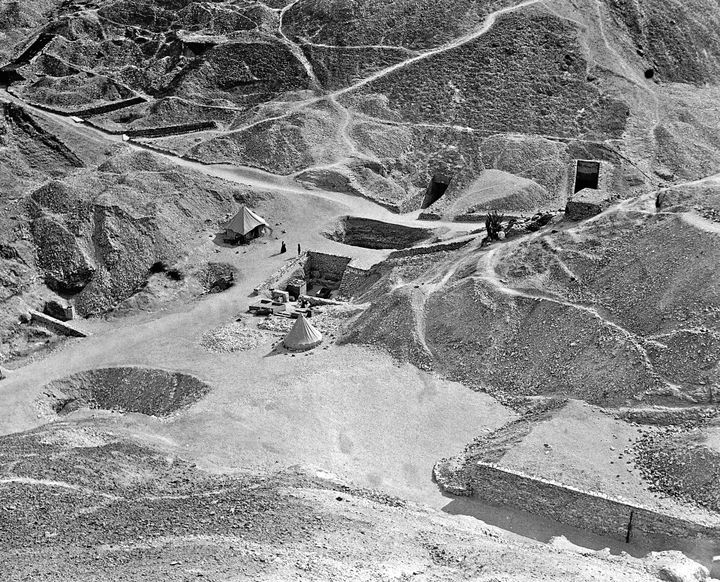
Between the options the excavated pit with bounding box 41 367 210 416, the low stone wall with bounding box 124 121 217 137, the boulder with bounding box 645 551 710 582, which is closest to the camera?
the boulder with bounding box 645 551 710 582

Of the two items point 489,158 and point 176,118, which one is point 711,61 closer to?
point 489,158

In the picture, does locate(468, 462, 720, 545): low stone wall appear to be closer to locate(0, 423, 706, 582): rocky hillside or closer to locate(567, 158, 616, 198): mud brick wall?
locate(0, 423, 706, 582): rocky hillside

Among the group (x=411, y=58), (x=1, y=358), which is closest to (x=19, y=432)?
(x=1, y=358)

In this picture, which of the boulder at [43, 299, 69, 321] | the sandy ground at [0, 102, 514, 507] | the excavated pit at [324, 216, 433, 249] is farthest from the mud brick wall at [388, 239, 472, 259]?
the boulder at [43, 299, 69, 321]

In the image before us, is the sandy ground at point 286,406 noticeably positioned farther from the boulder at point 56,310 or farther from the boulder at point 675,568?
the boulder at point 675,568

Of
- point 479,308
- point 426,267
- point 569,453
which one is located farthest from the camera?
point 426,267

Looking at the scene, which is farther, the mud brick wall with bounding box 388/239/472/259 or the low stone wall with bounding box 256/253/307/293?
the low stone wall with bounding box 256/253/307/293

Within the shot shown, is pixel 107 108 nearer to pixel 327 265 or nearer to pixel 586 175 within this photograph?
pixel 327 265

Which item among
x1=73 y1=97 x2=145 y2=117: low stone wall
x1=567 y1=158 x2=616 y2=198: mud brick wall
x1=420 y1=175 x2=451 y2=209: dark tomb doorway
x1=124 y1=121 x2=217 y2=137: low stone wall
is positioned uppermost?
x1=73 y1=97 x2=145 y2=117: low stone wall
